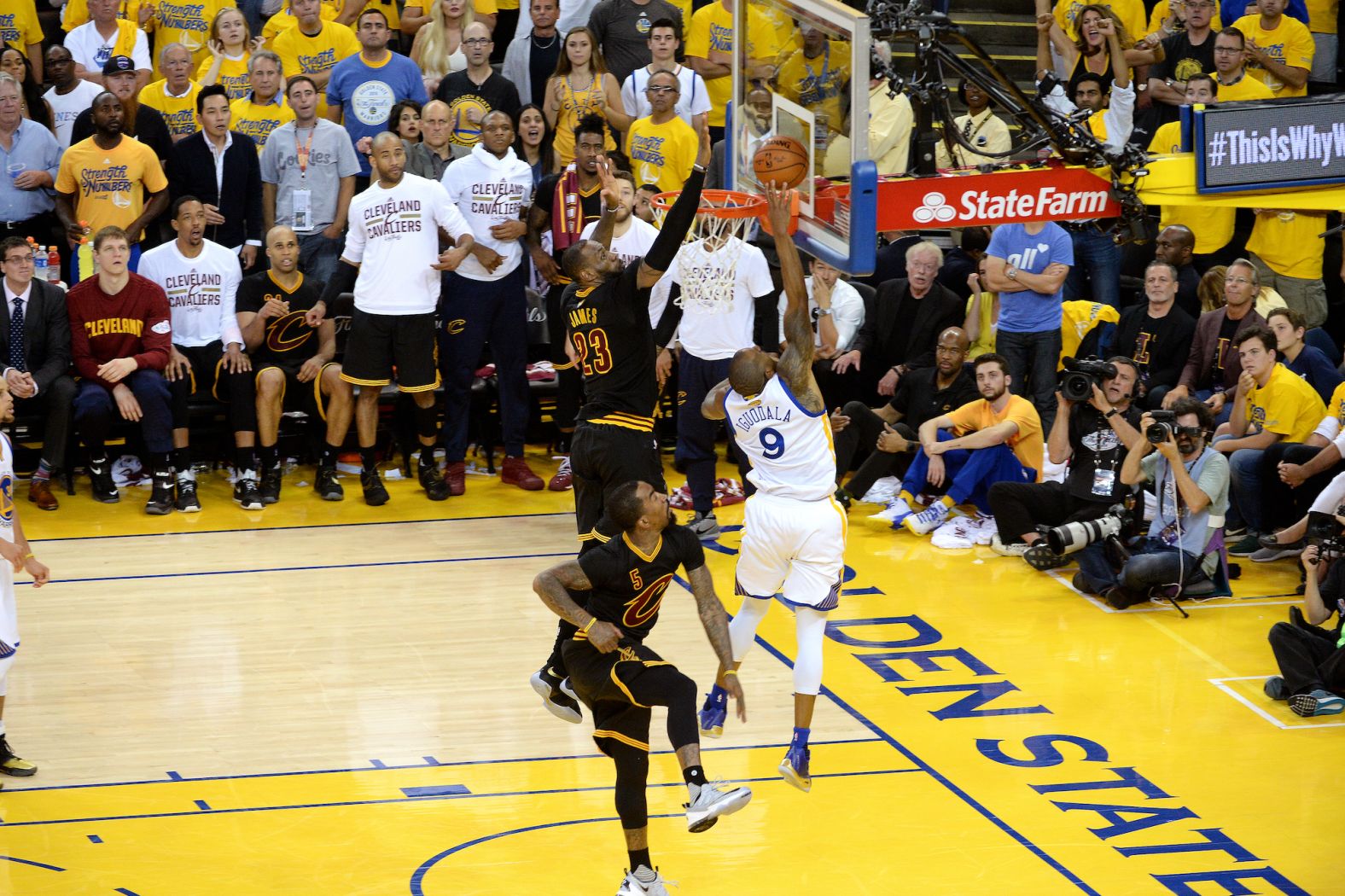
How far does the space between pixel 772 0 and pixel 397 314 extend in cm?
518

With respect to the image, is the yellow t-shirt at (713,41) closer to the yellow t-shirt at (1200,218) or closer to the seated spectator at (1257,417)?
the yellow t-shirt at (1200,218)

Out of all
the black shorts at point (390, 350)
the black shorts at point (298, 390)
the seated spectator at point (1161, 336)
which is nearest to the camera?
the black shorts at point (390, 350)

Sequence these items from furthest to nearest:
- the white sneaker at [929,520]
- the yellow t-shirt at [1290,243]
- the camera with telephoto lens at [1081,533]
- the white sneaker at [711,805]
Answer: the yellow t-shirt at [1290,243] < the white sneaker at [929,520] < the camera with telephoto lens at [1081,533] < the white sneaker at [711,805]

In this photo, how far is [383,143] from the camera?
13117 millimetres

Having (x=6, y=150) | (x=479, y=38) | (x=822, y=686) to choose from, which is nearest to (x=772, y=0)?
(x=822, y=686)

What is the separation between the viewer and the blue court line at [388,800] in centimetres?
836

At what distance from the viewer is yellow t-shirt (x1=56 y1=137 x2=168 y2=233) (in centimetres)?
1391

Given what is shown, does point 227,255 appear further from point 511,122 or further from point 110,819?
point 110,819

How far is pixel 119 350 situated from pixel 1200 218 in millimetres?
8912

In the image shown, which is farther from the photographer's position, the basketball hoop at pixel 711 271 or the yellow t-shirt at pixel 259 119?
the yellow t-shirt at pixel 259 119

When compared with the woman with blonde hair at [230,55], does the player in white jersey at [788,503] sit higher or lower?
lower

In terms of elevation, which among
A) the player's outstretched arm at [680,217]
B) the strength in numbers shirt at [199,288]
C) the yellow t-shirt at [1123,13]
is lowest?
the strength in numbers shirt at [199,288]

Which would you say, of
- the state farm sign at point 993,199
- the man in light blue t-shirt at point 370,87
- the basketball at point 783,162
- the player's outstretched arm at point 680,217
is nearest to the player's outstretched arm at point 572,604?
the player's outstretched arm at point 680,217

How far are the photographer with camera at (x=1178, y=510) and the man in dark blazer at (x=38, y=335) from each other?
25.0 ft
